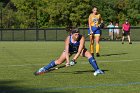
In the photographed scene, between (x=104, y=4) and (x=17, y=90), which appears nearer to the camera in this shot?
(x=17, y=90)

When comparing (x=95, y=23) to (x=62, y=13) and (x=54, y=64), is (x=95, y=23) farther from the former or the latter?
(x=62, y=13)

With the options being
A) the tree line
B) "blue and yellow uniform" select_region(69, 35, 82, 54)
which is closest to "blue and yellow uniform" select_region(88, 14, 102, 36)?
"blue and yellow uniform" select_region(69, 35, 82, 54)

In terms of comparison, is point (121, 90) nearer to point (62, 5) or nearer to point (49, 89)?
point (49, 89)

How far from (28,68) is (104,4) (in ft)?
150

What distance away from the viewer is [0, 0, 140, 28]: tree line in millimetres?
54719

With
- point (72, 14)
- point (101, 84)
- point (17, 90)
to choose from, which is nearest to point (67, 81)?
point (101, 84)

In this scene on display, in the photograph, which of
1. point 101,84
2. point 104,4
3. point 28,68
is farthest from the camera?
point 104,4

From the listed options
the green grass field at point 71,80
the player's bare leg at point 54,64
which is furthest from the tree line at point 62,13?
the player's bare leg at point 54,64

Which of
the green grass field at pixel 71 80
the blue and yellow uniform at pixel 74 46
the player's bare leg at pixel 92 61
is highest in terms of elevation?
the blue and yellow uniform at pixel 74 46

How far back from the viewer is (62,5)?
54.6m

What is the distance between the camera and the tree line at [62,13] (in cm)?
5472

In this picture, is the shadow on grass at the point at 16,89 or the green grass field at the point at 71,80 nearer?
the shadow on grass at the point at 16,89

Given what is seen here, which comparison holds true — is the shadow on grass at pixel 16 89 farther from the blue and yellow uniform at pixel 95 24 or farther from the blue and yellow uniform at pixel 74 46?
the blue and yellow uniform at pixel 95 24

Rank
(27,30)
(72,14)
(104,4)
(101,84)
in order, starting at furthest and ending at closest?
(104,4)
(72,14)
(27,30)
(101,84)
